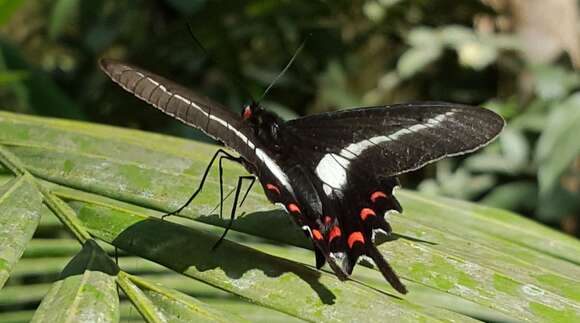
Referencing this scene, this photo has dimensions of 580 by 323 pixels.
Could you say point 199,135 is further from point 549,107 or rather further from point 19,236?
point 19,236

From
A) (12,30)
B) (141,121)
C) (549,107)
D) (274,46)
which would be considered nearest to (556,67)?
(549,107)

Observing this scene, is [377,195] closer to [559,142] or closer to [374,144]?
[374,144]

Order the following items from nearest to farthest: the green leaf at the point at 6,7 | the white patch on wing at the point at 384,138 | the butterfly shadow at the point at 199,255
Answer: the butterfly shadow at the point at 199,255 → the white patch on wing at the point at 384,138 → the green leaf at the point at 6,7

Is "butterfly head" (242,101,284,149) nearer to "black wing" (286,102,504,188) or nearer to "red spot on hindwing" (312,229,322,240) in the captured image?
"black wing" (286,102,504,188)

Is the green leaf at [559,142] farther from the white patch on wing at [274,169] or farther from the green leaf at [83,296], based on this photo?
the green leaf at [83,296]

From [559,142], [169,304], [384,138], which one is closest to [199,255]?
[169,304]

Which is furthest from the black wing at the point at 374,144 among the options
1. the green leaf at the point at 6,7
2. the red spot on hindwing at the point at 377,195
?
the green leaf at the point at 6,7
